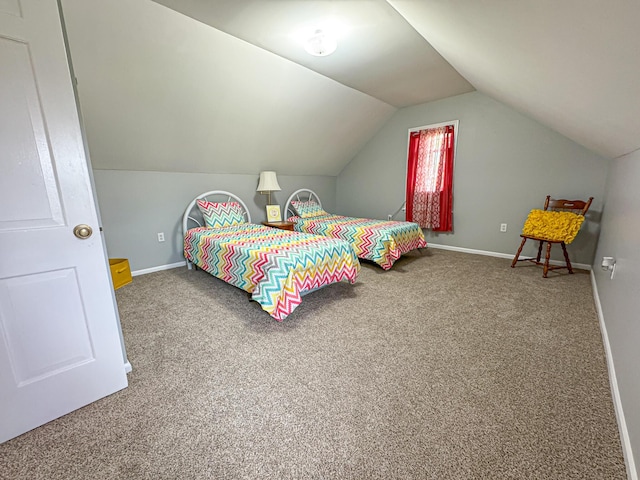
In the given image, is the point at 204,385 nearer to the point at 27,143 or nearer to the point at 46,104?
the point at 27,143

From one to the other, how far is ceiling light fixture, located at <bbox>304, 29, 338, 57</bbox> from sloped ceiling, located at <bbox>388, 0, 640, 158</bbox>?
0.62 m

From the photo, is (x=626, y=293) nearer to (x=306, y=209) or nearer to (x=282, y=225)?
(x=282, y=225)

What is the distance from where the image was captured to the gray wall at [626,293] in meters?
1.09

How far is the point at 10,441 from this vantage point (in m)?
1.12

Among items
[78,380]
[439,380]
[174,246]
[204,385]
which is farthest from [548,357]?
[174,246]

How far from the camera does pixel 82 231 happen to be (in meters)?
1.20

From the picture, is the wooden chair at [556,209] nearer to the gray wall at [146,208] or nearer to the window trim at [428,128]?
the window trim at [428,128]

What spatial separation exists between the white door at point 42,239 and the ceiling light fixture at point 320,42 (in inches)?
67.1

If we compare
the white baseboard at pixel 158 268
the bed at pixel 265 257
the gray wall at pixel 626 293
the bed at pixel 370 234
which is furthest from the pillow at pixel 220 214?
the gray wall at pixel 626 293

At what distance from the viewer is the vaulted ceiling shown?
108 centimetres

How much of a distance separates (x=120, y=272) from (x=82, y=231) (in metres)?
1.97

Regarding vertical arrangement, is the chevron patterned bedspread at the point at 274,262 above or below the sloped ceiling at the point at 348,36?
below

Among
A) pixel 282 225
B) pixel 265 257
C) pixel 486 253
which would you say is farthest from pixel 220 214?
pixel 486 253

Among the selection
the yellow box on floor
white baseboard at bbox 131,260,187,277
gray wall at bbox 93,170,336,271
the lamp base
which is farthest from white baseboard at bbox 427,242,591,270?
the yellow box on floor
